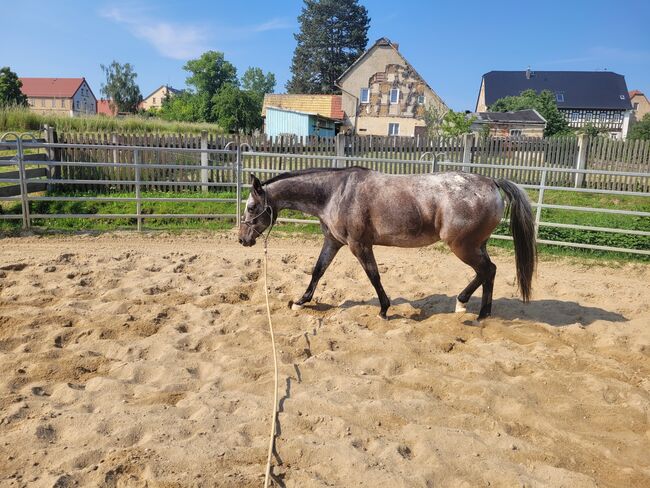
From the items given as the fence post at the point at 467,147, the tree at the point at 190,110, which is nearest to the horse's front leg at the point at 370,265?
the fence post at the point at 467,147

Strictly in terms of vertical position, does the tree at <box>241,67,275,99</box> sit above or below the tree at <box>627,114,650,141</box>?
above

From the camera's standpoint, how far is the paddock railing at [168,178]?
8445 mm

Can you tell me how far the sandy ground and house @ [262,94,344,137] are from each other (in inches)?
815

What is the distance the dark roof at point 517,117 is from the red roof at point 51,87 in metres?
59.4

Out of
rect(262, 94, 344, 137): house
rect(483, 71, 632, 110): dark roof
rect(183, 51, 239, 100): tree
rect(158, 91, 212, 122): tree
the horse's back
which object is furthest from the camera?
rect(183, 51, 239, 100): tree

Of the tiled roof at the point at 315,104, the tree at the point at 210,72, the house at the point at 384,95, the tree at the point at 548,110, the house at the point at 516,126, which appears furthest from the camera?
the tree at the point at 210,72

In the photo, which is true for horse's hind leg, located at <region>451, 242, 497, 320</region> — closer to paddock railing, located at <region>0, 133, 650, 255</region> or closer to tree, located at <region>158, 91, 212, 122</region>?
paddock railing, located at <region>0, 133, 650, 255</region>

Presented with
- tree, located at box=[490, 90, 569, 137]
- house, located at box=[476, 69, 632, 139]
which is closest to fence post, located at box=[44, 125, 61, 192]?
tree, located at box=[490, 90, 569, 137]

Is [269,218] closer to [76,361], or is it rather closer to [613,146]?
[76,361]

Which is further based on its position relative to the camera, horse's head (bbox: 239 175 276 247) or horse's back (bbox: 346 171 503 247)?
horse's head (bbox: 239 175 276 247)

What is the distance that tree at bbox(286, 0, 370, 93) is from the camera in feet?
190

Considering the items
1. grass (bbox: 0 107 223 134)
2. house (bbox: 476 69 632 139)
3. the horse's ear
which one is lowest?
the horse's ear

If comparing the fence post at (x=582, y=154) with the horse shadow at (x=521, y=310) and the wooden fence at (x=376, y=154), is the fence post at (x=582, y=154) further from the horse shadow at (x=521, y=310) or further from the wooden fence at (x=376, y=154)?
the horse shadow at (x=521, y=310)

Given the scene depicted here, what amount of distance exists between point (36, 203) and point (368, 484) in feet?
32.3
